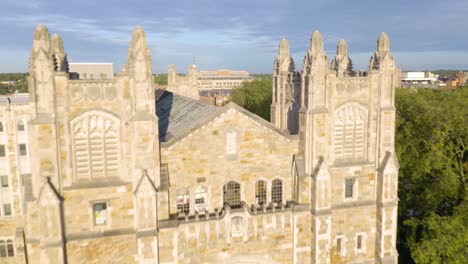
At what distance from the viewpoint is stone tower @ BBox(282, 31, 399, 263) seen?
22609 mm

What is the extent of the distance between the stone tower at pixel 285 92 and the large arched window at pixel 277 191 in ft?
14.6

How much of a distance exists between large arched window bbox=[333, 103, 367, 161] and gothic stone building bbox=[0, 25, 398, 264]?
0.22 feet

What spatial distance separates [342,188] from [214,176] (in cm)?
813

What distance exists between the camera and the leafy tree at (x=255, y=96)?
2712 inches

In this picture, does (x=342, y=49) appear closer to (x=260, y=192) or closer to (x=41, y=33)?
(x=260, y=192)

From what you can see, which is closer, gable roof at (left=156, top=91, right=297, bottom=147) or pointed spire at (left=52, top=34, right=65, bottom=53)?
gable roof at (left=156, top=91, right=297, bottom=147)

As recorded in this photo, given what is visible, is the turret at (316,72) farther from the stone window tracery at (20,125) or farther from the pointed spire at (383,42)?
the stone window tracery at (20,125)

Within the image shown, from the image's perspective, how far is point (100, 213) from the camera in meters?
20.6

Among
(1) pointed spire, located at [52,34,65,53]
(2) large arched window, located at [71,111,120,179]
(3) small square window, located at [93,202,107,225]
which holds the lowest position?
(3) small square window, located at [93,202,107,225]

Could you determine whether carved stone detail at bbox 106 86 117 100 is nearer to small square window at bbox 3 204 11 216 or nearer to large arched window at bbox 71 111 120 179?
large arched window at bbox 71 111 120 179

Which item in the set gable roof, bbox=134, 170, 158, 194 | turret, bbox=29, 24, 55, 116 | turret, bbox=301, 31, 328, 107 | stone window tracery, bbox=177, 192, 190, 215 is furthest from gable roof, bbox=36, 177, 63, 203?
turret, bbox=301, 31, 328, 107

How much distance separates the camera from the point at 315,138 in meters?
22.5

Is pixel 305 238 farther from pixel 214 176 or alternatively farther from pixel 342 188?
pixel 214 176

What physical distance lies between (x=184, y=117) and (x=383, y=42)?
1390 cm
